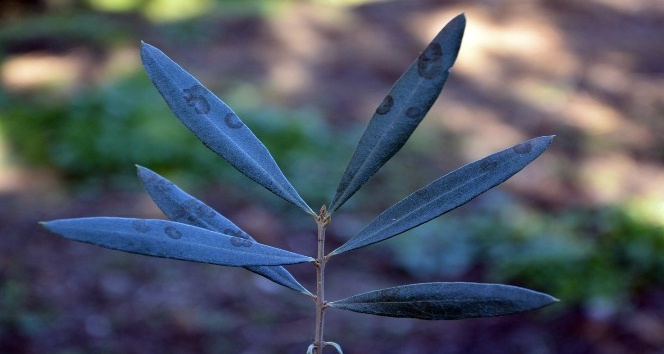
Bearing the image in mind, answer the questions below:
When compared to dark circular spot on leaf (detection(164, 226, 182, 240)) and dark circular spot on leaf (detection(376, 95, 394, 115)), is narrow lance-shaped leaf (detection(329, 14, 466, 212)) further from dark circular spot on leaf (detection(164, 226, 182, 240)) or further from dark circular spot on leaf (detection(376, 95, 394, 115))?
dark circular spot on leaf (detection(164, 226, 182, 240))

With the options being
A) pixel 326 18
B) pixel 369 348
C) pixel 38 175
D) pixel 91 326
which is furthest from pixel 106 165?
pixel 326 18

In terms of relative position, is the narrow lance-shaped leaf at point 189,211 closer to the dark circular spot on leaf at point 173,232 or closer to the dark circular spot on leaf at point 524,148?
the dark circular spot on leaf at point 173,232

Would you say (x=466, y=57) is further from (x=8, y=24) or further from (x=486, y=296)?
(x=486, y=296)

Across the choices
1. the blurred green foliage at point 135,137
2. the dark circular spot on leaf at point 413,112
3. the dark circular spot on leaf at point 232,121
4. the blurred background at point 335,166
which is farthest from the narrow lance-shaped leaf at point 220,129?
the blurred green foliage at point 135,137

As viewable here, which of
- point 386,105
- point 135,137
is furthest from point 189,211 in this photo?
point 135,137

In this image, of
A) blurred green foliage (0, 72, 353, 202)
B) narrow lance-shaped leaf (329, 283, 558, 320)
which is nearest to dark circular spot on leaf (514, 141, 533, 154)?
narrow lance-shaped leaf (329, 283, 558, 320)

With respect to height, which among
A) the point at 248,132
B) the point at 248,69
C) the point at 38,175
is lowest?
the point at 248,132

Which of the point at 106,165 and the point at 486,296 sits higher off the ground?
the point at 106,165

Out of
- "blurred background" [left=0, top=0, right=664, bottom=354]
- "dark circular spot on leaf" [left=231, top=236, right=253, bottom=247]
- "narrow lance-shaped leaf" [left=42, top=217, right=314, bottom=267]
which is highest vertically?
"blurred background" [left=0, top=0, right=664, bottom=354]
